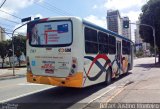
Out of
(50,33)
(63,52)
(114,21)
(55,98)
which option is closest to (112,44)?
(50,33)

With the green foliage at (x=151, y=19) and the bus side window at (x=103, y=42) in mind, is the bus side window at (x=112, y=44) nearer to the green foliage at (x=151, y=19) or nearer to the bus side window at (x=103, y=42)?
the bus side window at (x=103, y=42)

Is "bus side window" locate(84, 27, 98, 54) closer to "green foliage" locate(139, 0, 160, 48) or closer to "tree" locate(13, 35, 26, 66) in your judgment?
"green foliage" locate(139, 0, 160, 48)

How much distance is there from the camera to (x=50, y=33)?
43.4 ft

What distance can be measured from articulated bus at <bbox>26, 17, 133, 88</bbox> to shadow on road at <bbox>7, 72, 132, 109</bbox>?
2.12 feet

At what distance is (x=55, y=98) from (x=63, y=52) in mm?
1939

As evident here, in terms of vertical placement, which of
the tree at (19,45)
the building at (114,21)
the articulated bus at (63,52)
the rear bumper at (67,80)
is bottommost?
the rear bumper at (67,80)

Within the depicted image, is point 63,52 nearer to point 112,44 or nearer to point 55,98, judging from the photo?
point 55,98

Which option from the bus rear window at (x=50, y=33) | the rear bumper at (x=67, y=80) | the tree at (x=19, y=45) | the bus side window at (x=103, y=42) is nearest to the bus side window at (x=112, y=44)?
the bus side window at (x=103, y=42)

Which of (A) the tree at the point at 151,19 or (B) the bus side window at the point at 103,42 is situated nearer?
(B) the bus side window at the point at 103,42

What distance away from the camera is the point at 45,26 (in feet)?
43.9

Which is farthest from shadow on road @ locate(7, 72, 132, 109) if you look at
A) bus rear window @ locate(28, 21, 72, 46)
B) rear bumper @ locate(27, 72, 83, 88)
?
bus rear window @ locate(28, 21, 72, 46)

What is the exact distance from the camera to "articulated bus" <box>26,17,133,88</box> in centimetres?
→ 1266

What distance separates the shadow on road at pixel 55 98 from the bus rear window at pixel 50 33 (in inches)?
87.3

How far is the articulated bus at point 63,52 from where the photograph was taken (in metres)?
12.7
